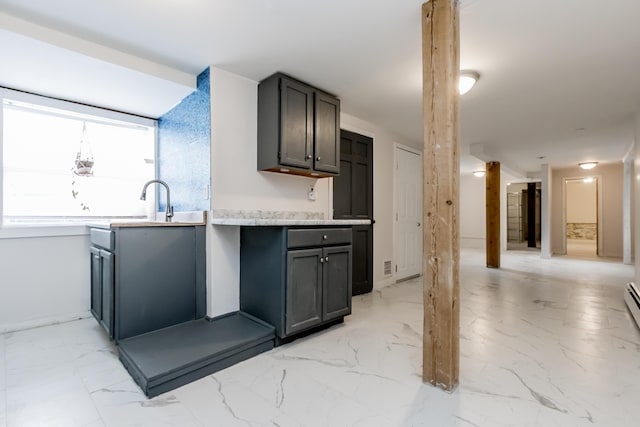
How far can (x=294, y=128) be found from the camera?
Result: 2.75m

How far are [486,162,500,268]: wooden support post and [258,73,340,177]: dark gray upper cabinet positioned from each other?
421 cm

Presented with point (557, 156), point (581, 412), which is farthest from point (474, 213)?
point (581, 412)

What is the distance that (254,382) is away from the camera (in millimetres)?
1811

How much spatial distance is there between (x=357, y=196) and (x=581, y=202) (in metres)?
12.2

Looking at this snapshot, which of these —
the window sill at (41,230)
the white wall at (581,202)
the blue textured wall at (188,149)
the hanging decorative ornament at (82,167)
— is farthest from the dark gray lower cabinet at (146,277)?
the white wall at (581,202)

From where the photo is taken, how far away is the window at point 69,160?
2656 mm

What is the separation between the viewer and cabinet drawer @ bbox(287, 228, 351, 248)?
7.38ft

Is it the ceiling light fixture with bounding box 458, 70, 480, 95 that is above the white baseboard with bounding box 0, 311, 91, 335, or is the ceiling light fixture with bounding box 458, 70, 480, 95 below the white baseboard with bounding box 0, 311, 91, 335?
above

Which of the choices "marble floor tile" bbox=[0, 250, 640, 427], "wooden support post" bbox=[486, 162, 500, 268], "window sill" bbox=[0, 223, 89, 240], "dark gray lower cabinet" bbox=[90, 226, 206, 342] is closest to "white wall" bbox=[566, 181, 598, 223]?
"wooden support post" bbox=[486, 162, 500, 268]

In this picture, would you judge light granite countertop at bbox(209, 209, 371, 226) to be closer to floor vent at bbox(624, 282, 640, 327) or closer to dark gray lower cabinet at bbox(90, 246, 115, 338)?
dark gray lower cabinet at bbox(90, 246, 115, 338)

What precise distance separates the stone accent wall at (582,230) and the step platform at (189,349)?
548 inches

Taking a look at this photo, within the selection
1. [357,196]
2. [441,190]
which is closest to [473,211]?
[357,196]

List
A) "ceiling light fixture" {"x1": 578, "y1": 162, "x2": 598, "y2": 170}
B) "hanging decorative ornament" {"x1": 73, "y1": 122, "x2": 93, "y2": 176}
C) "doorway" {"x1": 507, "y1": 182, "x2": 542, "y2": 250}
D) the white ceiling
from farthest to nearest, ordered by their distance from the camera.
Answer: "doorway" {"x1": 507, "y1": 182, "x2": 542, "y2": 250} → "ceiling light fixture" {"x1": 578, "y1": 162, "x2": 598, "y2": 170} → "hanging decorative ornament" {"x1": 73, "y1": 122, "x2": 93, "y2": 176} → the white ceiling

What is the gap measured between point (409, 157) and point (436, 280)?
344 cm
